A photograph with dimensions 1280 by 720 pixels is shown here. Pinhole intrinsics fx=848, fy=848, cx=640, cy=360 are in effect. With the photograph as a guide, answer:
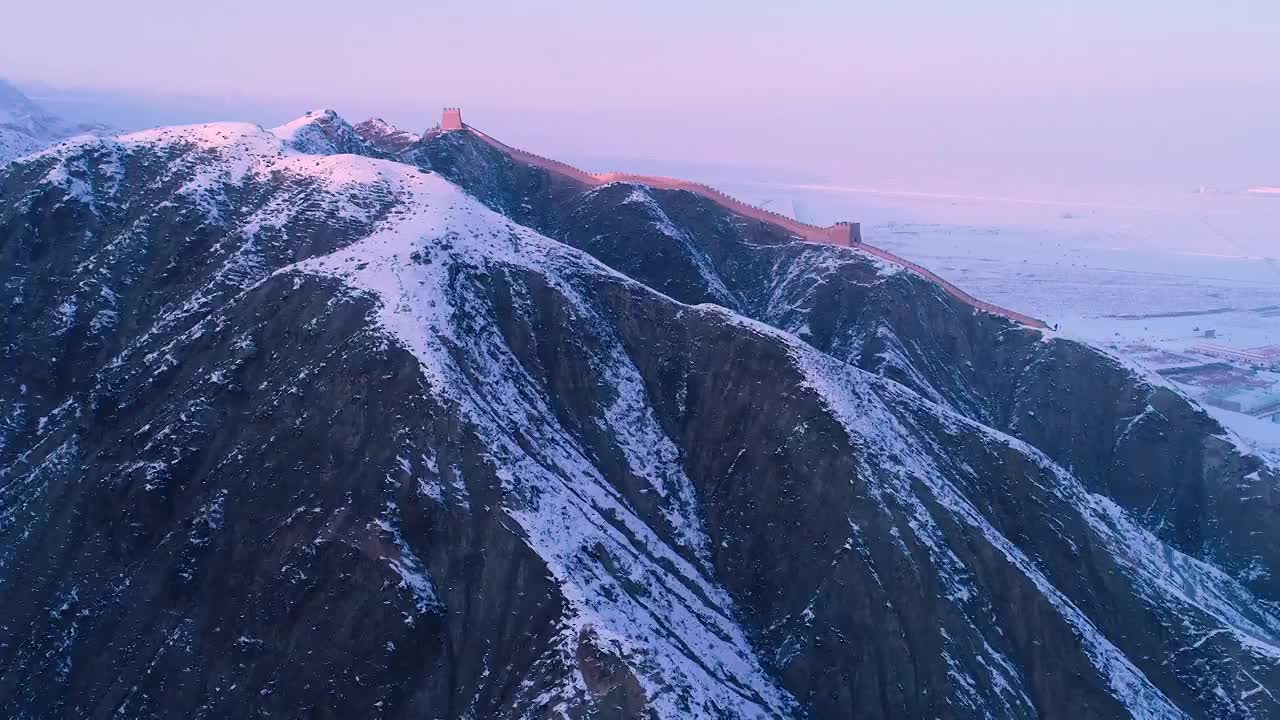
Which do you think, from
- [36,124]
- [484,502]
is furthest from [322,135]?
[36,124]

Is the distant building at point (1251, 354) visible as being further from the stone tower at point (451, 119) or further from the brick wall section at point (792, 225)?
the stone tower at point (451, 119)

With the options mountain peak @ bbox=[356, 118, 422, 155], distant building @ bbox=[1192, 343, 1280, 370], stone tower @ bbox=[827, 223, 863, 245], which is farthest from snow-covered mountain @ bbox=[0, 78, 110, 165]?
distant building @ bbox=[1192, 343, 1280, 370]

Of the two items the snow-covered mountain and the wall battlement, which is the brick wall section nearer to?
the wall battlement

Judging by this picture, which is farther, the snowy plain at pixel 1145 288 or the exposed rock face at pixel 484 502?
the snowy plain at pixel 1145 288

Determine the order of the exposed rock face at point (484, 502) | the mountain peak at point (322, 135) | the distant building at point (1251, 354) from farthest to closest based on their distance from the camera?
the distant building at point (1251, 354) < the mountain peak at point (322, 135) < the exposed rock face at point (484, 502)

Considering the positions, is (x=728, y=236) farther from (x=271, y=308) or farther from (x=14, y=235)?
(x=14, y=235)

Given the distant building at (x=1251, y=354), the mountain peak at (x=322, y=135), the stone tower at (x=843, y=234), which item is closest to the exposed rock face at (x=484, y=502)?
the mountain peak at (x=322, y=135)
